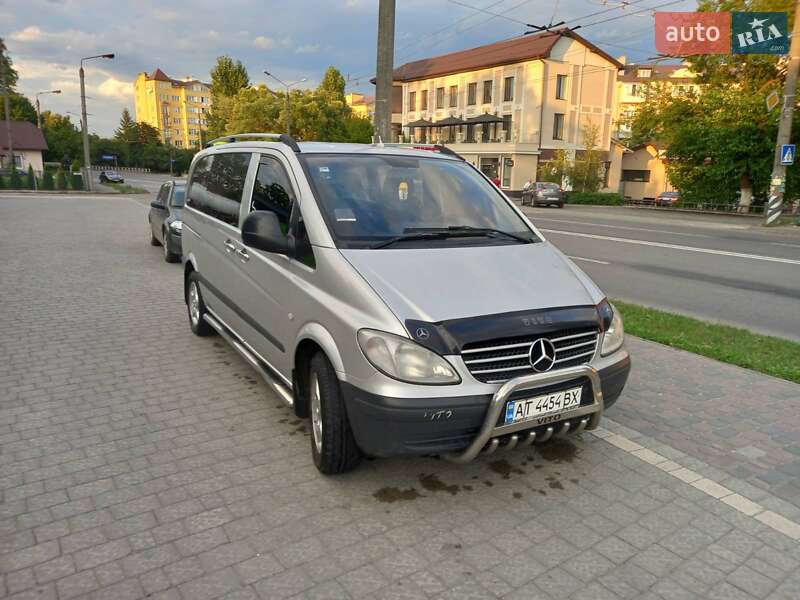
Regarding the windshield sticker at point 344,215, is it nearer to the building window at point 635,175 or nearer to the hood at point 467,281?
the hood at point 467,281

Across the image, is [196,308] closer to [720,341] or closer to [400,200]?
[400,200]

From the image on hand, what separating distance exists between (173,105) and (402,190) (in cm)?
16641

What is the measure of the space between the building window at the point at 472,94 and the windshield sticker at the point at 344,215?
53.8 metres

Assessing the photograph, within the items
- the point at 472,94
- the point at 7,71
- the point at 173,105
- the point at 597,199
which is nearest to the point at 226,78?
the point at 7,71

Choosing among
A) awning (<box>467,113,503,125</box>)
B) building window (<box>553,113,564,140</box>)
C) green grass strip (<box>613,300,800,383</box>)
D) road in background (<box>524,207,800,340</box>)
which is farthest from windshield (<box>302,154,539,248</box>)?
building window (<box>553,113,564,140</box>)

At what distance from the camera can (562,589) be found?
2.68 m

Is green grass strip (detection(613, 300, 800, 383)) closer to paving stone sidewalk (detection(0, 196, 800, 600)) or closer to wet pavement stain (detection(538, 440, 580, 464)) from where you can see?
paving stone sidewalk (detection(0, 196, 800, 600))

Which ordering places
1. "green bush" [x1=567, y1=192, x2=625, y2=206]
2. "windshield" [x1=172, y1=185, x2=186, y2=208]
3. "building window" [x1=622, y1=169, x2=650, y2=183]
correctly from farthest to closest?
1. "building window" [x1=622, y1=169, x2=650, y2=183]
2. "green bush" [x1=567, y1=192, x2=625, y2=206]
3. "windshield" [x1=172, y1=185, x2=186, y2=208]

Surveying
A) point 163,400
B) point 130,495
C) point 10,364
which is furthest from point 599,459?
point 10,364

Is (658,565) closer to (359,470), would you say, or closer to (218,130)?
(359,470)

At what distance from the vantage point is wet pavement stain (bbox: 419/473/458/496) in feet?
11.5

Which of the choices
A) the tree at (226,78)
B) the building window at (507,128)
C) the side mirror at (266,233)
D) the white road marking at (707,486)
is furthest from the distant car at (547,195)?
the tree at (226,78)

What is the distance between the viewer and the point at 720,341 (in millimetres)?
6500

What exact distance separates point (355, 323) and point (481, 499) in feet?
4.02
